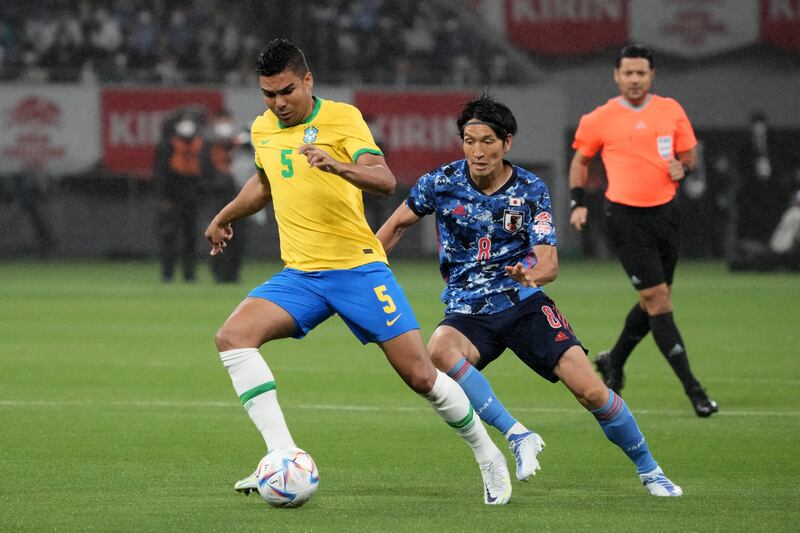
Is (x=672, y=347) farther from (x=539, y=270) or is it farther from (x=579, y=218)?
(x=539, y=270)

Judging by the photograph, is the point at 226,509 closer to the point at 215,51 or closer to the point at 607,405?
the point at 607,405

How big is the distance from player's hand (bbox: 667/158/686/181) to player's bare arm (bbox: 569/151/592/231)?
55 centimetres

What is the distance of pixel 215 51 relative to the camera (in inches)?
1233

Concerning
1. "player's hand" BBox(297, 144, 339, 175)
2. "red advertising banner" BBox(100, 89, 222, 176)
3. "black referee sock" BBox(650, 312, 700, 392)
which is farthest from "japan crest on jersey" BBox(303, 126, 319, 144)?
"red advertising banner" BBox(100, 89, 222, 176)

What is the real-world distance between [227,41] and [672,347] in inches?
884

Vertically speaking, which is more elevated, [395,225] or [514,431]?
[395,225]

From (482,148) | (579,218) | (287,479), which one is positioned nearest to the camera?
(287,479)

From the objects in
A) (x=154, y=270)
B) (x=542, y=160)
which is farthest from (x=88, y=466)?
(x=542, y=160)

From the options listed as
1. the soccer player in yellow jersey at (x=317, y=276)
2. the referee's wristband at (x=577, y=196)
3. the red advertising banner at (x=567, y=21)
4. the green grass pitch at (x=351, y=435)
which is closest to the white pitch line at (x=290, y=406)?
the green grass pitch at (x=351, y=435)

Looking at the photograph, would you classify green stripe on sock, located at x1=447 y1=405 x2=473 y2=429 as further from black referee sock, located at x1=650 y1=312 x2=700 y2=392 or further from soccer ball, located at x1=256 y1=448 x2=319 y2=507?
black referee sock, located at x1=650 y1=312 x2=700 y2=392

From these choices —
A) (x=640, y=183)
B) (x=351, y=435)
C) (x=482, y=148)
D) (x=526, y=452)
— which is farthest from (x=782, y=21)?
(x=526, y=452)

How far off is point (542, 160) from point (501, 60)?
115 inches

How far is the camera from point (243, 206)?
24.6ft

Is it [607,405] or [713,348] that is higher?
[607,405]
